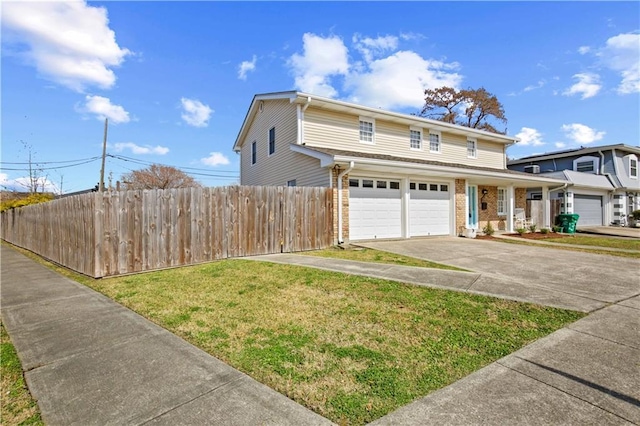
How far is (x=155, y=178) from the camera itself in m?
34.3

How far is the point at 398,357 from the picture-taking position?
3078mm

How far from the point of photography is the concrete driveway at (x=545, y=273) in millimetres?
4906

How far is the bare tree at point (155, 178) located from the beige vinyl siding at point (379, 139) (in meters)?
24.2

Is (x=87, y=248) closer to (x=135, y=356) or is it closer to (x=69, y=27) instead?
(x=135, y=356)

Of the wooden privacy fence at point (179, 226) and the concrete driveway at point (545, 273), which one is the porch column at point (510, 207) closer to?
the concrete driveway at point (545, 273)

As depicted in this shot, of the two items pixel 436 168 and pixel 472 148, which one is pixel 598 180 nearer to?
pixel 472 148

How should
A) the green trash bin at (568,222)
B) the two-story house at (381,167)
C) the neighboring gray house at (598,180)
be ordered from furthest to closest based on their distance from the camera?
the neighboring gray house at (598,180) < the green trash bin at (568,222) < the two-story house at (381,167)

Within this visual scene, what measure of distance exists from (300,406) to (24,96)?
20.9 m

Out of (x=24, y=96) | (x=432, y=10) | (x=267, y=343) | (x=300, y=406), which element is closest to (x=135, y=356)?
(x=267, y=343)

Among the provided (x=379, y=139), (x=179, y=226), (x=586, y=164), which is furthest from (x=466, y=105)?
(x=179, y=226)

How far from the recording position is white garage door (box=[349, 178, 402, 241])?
11.7 m

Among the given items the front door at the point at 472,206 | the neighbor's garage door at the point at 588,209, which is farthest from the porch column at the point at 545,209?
the front door at the point at 472,206

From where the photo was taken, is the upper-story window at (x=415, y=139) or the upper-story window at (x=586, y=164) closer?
the upper-story window at (x=415, y=139)

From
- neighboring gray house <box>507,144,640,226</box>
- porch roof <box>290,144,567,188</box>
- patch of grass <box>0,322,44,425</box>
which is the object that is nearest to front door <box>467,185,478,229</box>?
porch roof <box>290,144,567,188</box>
